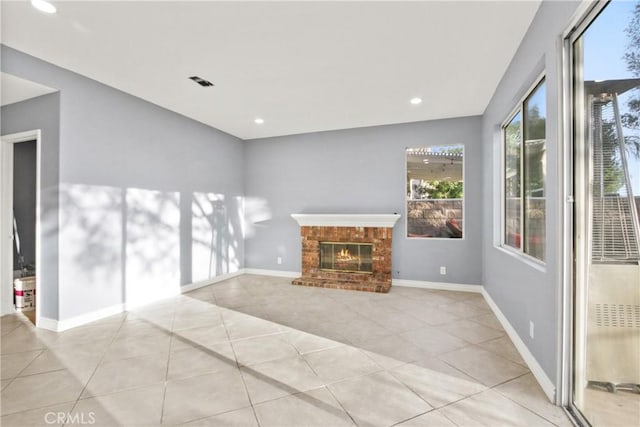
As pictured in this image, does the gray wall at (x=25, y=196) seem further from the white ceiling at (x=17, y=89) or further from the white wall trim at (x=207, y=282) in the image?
the white wall trim at (x=207, y=282)

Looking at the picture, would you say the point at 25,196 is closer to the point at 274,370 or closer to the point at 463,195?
the point at 274,370

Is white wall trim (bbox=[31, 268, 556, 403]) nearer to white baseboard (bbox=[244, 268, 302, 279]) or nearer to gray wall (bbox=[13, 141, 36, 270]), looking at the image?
white baseboard (bbox=[244, 268, 302, 279])

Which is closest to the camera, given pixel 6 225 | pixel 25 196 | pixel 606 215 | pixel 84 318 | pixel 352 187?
pixel 606 215

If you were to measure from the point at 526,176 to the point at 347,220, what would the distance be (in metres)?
2.69

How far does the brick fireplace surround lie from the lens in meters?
4.75

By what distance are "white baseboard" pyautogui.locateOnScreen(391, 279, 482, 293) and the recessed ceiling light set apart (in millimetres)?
4972

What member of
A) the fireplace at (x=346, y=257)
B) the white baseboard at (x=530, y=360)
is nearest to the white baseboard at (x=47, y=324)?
the fireplace at (x=346, y=257)

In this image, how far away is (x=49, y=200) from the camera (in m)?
3.00

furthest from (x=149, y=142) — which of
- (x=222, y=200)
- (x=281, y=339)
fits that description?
(x=281, y=339)

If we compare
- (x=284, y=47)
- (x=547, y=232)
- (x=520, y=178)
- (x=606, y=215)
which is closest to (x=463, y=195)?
(x=520, y=178)

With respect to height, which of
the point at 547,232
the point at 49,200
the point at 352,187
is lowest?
the point at 547,232

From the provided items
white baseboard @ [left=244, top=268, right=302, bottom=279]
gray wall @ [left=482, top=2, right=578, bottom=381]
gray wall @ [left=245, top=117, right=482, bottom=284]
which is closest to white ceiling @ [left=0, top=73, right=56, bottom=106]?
gray wall @ [left=245, top=117, right=482, bottom=284]

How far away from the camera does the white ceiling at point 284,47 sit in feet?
7.13

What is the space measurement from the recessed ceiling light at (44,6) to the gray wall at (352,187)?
12.2 feet
